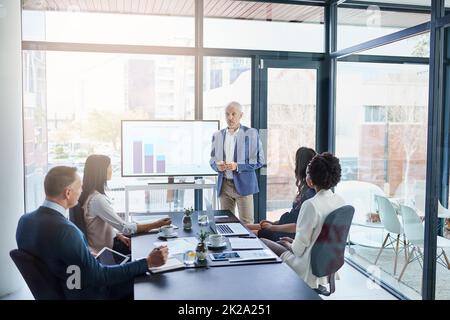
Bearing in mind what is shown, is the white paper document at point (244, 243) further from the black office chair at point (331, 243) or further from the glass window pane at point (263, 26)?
the glass window pane at point (263, 26)

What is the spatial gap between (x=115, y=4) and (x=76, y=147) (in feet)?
4.92

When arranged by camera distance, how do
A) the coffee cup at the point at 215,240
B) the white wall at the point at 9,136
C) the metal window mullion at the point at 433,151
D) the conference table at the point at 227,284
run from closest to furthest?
1. the conference table at the point at 227,284
2. the coffee cup at the point at 215,240
3. the metal window mullion at the point at 433,151
4. the white wall at the point at 9,136

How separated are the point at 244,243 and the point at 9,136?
7.51 feet

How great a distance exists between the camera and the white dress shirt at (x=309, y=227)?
235 centimetres

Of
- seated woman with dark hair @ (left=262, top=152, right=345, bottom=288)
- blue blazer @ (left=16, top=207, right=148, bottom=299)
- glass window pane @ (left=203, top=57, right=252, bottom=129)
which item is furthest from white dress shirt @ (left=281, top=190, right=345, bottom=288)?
glass window pane @ (left=203, top=57, right=252, bottom=129)

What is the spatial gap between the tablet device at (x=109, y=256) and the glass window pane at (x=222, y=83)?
7.61ft

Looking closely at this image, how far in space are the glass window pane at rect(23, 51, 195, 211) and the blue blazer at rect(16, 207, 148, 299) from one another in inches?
108

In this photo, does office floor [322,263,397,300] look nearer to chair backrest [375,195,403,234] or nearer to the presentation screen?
chair backrest [375,195,403,234]

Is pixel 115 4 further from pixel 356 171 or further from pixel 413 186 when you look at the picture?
pixel 413 186

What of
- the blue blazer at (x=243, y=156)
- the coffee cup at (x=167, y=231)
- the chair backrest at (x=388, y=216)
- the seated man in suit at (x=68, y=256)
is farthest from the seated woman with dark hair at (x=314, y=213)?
the blue blazer at (x=243, y=156)

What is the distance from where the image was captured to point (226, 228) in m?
2.76

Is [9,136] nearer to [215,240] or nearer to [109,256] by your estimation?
[109,256]

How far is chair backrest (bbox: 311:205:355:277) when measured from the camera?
2348 millimetres
